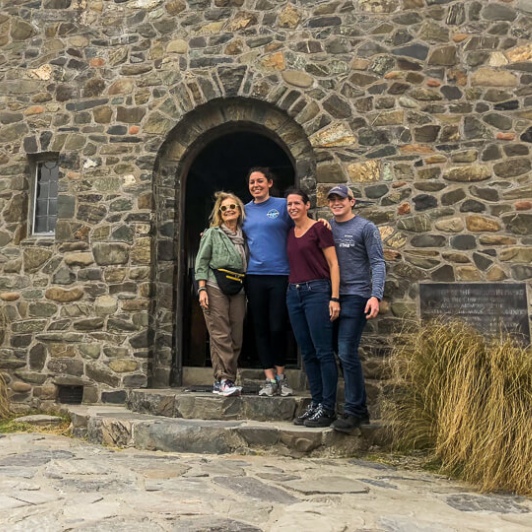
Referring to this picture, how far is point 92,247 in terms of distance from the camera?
625cm

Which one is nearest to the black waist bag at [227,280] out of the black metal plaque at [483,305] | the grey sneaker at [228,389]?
the grey sneaker at [228,389]

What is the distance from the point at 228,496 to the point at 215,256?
2.17m

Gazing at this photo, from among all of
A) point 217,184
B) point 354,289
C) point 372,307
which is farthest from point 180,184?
point 372,307

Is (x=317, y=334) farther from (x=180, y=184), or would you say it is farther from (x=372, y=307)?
(x=180, y=184)

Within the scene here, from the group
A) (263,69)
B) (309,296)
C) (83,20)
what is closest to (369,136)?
(263,69)

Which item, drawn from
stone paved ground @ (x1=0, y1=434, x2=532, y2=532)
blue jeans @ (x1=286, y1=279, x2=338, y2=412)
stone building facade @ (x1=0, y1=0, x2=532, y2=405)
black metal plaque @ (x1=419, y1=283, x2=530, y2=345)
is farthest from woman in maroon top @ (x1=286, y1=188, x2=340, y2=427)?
black metal plaque @ (x1=419, y1=283, x2=530, y2=345)

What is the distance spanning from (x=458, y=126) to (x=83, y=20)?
14.5 feet

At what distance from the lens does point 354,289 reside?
454cm

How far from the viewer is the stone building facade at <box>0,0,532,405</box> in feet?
18.1

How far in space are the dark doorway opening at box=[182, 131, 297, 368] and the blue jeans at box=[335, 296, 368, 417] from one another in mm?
2490

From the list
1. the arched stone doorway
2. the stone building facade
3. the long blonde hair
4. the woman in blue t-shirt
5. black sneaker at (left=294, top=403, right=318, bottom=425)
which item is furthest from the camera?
the arched stone doorway

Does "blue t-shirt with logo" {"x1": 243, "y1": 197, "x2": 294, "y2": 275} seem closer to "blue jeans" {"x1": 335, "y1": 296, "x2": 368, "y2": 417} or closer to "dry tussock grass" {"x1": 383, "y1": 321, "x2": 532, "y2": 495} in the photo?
"blue jeans" {"x1": 335, "y1": 296, "x2": 368, "y2": 417}

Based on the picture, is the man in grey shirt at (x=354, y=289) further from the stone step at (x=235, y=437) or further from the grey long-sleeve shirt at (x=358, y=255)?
the stone step at (x=235, y=437)

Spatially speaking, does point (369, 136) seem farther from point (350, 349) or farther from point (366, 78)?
point (350, 349)
